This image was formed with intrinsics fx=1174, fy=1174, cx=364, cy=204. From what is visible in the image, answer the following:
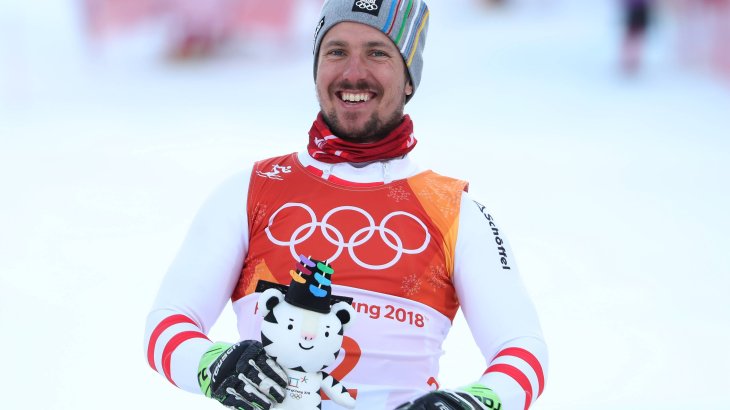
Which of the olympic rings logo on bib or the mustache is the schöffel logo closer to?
the mustache

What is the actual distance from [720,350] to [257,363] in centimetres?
304

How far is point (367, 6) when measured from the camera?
2564 mm

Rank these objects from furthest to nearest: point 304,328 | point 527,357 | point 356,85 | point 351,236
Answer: point 356,85, point 351,236, point 527,357, point 304,328

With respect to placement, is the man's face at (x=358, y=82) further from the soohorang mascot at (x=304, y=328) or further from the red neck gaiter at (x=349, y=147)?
the soohorang mascot at (x=304, y=328)

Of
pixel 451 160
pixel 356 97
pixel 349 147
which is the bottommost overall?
pixel 451 160

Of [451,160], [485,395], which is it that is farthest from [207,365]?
[451,160]

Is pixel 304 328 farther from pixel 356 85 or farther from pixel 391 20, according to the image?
pixel 391 20

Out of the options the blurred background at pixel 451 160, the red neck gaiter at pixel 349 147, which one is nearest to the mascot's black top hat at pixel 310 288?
the red neck gaiter at pixel 349 147

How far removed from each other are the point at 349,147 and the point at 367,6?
0.31 metres

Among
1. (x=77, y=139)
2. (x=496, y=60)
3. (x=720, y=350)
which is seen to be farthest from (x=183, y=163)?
(x=496, y=60)

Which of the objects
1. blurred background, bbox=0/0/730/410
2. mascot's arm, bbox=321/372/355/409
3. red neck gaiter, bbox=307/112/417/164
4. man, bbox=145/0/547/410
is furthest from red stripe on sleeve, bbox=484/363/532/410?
blurred background, bbox=0/0/730/410

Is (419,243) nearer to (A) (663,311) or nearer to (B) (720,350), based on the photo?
(B) (720,350)

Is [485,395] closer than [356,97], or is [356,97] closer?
[485,395]

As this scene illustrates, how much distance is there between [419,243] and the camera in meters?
2.44
